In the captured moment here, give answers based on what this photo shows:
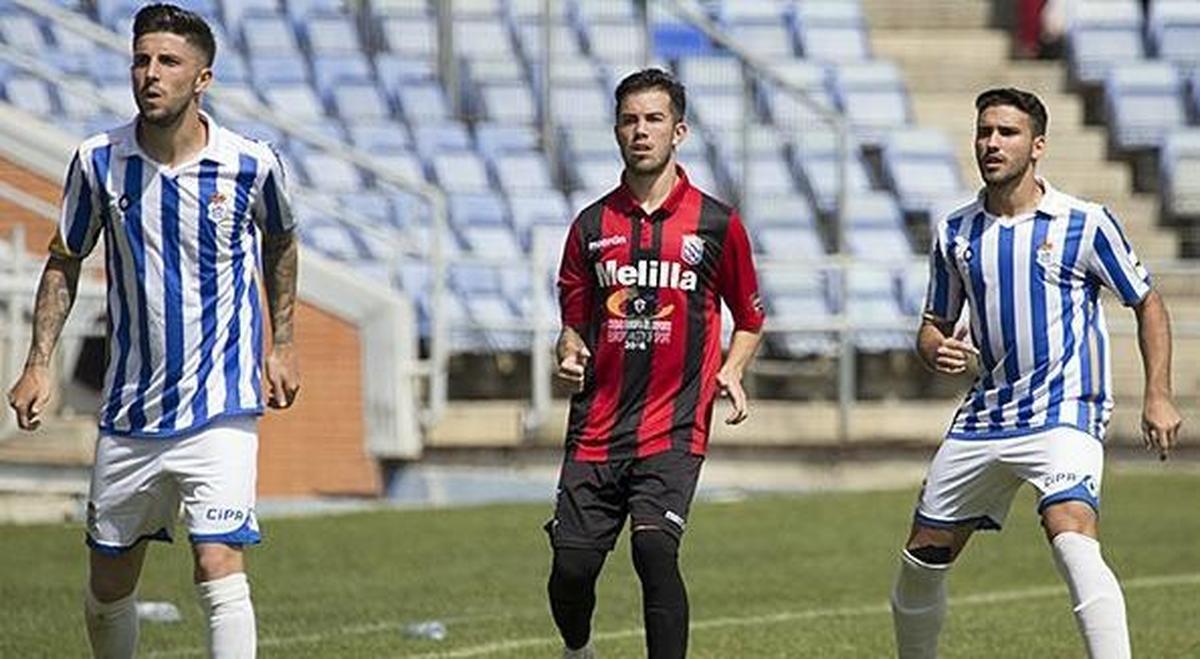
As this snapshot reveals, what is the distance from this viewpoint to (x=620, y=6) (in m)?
26.8

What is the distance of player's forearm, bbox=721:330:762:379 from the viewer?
924cm

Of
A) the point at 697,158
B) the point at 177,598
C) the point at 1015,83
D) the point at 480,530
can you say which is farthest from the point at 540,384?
the point at 1015,83

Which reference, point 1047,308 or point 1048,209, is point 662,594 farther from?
point 1048,209

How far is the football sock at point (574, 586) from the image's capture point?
9273 millimetres

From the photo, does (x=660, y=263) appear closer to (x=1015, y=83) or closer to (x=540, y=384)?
(x=540, y=384)

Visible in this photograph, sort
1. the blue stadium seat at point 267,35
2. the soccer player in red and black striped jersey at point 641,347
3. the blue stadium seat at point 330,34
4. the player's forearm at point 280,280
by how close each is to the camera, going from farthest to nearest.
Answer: the blue stadium seat at point 330,34 → the blue stadium seat at point 267,35 → the soccer player in red and black striped jersey at point 641,347 → the player's forearm at point 280,280

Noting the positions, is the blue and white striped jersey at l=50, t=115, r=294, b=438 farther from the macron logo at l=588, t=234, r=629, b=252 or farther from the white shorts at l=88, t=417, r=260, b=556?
the macron logo at l=588, t=234, r=629, b=252

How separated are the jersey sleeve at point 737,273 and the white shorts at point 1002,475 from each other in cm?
81

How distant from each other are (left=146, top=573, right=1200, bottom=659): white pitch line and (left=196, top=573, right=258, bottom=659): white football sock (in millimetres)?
2899

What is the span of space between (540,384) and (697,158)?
4904 millimetres

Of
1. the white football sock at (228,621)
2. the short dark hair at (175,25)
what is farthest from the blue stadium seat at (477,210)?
the white football sock at (228,621)

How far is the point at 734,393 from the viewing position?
9.11m

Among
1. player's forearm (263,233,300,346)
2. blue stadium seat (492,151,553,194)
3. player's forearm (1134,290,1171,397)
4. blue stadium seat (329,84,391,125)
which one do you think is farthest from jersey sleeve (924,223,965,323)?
blue stadium seat (329,84,391,125)

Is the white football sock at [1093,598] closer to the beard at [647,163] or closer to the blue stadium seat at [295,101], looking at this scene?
the beard at [647,163]
